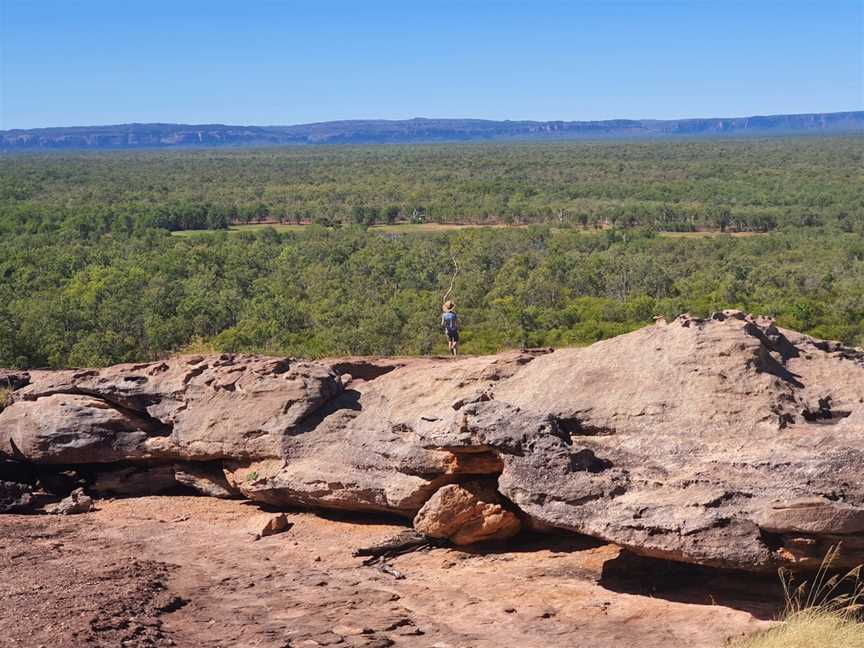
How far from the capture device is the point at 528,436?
38.2ft

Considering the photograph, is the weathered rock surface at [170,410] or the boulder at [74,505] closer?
the weathered rock surface at [170,410]

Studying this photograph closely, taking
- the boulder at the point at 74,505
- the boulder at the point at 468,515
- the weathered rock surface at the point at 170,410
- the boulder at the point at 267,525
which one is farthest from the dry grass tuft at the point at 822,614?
the boulder at the point at 74,505

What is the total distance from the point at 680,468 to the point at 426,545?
3717mm

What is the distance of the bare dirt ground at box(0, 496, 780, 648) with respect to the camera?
10047mm

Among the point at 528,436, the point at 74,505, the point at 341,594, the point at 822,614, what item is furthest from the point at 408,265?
A: the point at 822,614

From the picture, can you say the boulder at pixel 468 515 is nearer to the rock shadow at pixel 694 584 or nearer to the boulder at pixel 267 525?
the rock shadow at pixel 694 584

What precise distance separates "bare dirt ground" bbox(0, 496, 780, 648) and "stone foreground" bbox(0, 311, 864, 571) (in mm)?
606

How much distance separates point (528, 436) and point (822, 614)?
3699mm

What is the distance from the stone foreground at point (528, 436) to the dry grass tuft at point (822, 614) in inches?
14.3

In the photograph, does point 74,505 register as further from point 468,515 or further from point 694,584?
point 694,584

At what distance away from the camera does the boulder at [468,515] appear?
1251cm

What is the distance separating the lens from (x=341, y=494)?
13.7 metres

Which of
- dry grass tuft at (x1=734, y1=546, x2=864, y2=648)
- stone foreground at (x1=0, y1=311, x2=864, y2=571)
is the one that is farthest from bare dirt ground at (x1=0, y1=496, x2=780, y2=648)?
stone foreground at (x1=0, y1=311, x2=864, y2=571)

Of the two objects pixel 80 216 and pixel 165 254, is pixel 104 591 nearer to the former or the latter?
pixel 165 254
